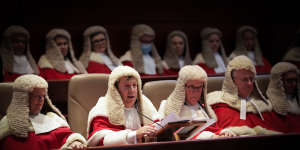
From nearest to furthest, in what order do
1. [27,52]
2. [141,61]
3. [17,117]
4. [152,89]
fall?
[17,117] → [152,89] → [27,52] → [141,61]

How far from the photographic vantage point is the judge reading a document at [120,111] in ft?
8.13

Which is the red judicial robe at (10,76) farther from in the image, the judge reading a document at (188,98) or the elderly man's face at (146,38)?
the judge reading a document at (188,98)

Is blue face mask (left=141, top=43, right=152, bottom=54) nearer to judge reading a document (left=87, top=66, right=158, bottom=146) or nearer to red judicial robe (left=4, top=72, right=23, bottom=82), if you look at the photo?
red judicial robe (left=4, top=72, right=23, bottom=82)

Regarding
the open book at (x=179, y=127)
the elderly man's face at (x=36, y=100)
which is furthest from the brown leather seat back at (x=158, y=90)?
the elderly man's face at (x=36, y=100)

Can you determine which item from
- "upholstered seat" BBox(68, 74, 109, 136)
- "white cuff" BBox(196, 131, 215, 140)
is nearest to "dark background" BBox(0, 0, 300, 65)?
"upholstered seat" BBox(68, 74, 109, 136)

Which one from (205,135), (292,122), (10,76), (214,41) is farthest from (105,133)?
(214,41)

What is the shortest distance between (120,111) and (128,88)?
0.17 metres

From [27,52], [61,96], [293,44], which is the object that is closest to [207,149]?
[61,96]

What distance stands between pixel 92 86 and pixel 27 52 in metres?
1.59

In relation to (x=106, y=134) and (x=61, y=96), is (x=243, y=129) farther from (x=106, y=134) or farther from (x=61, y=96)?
(x=61, y=96)

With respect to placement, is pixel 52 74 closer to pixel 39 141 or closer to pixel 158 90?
pixel 158 90

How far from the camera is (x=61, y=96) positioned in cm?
314

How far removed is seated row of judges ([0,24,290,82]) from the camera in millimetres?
4121

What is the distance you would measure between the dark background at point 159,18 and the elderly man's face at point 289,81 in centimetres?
211
